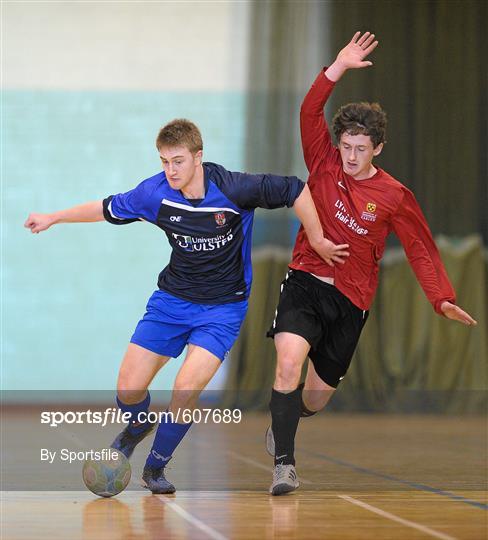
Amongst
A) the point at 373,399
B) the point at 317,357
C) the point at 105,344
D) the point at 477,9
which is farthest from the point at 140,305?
the point at 317,357

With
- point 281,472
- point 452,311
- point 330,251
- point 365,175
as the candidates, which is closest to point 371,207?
point 365,175

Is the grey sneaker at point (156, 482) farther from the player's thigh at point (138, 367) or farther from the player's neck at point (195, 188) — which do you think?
the player's neck at point (195, 188)

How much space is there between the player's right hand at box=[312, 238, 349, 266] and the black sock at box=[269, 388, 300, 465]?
0.53m

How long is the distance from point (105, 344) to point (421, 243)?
4.56 metres

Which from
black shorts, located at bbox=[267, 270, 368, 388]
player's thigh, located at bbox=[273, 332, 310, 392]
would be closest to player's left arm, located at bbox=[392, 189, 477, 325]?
black shorts, located at bbox=[267, 270, 368, 388]

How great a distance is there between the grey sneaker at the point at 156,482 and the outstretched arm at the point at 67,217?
99 cm

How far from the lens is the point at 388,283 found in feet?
28.6

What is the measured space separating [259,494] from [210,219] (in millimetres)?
1052

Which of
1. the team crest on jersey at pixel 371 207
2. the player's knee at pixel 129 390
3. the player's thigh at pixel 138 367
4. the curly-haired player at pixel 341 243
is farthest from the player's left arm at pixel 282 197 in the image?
the player's knee at pixel 129 390

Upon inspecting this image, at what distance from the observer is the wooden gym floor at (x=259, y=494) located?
3096 mm

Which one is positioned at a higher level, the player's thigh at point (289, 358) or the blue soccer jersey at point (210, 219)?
the blue soccer jersey at point (210, 219)

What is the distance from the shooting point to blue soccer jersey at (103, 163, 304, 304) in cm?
391

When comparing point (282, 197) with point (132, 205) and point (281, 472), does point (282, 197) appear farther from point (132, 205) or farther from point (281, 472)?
point (281, 472)

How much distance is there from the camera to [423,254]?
4.26 m
